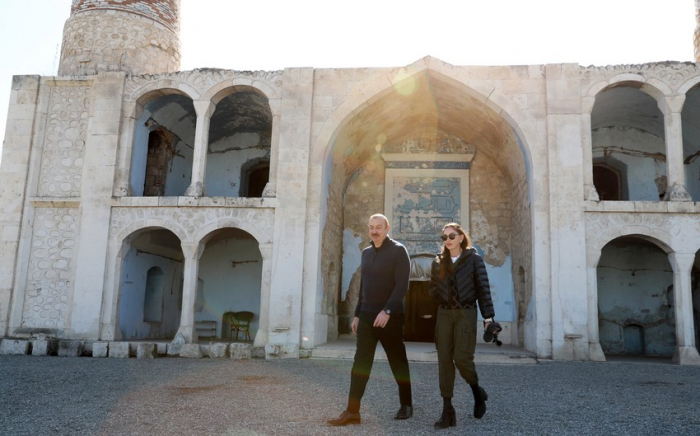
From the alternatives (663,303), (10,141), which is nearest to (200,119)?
(10,141)

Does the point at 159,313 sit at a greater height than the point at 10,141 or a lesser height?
lesser

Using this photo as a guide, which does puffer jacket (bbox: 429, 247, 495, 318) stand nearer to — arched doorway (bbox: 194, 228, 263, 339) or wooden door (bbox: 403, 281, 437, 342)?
wooden door (bbox: 403, 281, 437, 342)

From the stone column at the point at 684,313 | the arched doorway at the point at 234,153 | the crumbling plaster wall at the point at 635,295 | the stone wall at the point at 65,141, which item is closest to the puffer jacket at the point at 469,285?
the stone column at the point at 684,313

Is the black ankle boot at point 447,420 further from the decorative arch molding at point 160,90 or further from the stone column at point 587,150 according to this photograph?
the decorative arch molding at point 160,90

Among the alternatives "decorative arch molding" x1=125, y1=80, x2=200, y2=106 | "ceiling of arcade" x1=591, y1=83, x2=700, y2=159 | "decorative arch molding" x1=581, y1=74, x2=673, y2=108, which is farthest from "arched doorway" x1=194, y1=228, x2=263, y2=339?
"ceiling of arcade" x1=591, y1=83, x2=700, y2=159

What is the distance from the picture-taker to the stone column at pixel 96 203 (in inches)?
463

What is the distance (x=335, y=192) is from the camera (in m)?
13.7

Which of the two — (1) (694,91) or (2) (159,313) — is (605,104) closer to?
(1) (694,91)

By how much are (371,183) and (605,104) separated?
19.3ft

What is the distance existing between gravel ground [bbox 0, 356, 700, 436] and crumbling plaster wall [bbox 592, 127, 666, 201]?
21.0ft

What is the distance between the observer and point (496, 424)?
186 inches

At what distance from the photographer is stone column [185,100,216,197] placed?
39.7ft

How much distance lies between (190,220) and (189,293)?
150cm

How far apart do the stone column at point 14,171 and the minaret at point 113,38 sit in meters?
1.12
